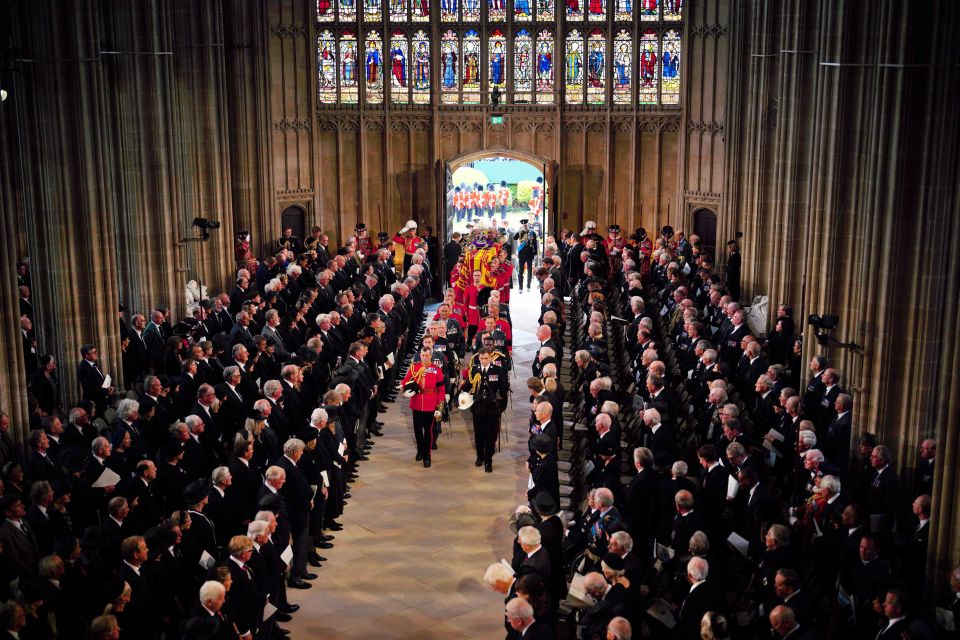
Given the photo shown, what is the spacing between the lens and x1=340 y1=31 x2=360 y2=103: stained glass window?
2967 centimetres

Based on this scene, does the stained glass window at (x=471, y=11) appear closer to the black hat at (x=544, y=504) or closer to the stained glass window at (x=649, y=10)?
the stained glass window at (x=649, y=10)

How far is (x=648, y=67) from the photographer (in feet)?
96.5

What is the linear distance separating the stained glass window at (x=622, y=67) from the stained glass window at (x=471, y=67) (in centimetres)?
347

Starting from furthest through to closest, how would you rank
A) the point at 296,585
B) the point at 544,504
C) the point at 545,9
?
the point at 545,9 → the point at 296,585 → the point at 544,504

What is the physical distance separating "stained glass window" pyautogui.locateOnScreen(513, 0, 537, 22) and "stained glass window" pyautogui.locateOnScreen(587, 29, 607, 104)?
5.28 feet

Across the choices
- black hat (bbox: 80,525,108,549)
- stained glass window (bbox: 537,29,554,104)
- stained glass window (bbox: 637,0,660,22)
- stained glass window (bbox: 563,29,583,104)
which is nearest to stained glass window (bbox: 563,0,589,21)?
stained glass window (bbox: 563,29,583,104)

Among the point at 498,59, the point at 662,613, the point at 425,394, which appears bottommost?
the point at 662,613

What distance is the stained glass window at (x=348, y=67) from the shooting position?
29.7 m

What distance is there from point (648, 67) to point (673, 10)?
1491 mm

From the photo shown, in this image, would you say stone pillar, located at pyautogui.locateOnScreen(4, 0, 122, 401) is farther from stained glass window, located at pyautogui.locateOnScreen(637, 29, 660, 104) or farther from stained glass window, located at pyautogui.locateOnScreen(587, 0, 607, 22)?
stained glass window, located at pyautogui.locateOnScreen(637, 29, 660, 104)

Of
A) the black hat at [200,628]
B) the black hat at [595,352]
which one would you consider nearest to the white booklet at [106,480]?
the black hat at [200,628]

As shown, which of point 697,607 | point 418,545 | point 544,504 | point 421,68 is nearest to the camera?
point 697,607

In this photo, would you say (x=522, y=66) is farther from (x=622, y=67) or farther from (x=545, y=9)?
(x=622, y=67)

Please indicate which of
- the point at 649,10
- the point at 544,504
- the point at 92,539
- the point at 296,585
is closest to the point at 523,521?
the point at 544,504
